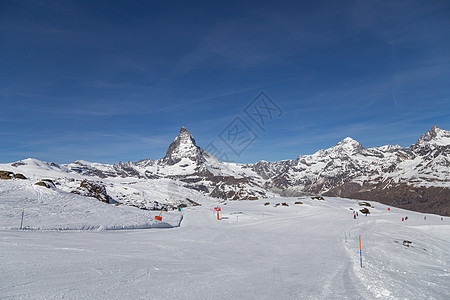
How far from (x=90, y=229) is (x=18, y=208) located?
667cm

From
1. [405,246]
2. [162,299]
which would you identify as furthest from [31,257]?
[405,246]

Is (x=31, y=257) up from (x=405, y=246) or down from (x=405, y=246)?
up

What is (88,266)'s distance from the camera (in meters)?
10.5

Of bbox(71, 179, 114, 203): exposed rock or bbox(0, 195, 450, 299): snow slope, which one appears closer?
bbox(0, 195, 450, 299): snow slope

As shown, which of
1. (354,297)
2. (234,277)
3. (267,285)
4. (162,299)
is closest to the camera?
(162,299)

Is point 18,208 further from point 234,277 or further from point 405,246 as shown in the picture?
point 405,246

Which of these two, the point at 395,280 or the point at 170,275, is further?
the point at 395,280

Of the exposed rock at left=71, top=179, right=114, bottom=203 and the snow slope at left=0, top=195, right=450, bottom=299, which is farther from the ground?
the exposed rock at left=71, top=179, right=114, bottom=203

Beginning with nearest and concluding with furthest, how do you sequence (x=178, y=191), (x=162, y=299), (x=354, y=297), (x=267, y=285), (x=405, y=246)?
(x=162, y=299), (x=354, y=297), (x=267, y=285), (x=405, y=246), (x=178, y=191)

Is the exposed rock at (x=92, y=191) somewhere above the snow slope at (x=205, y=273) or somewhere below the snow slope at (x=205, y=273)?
above

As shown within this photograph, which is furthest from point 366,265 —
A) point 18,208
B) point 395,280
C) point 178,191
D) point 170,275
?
point 178,191

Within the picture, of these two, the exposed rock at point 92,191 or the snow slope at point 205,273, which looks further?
the exposed rock at point 92,191

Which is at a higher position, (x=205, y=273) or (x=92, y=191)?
(x=92, y=191)

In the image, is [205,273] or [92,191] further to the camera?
[92,191]
